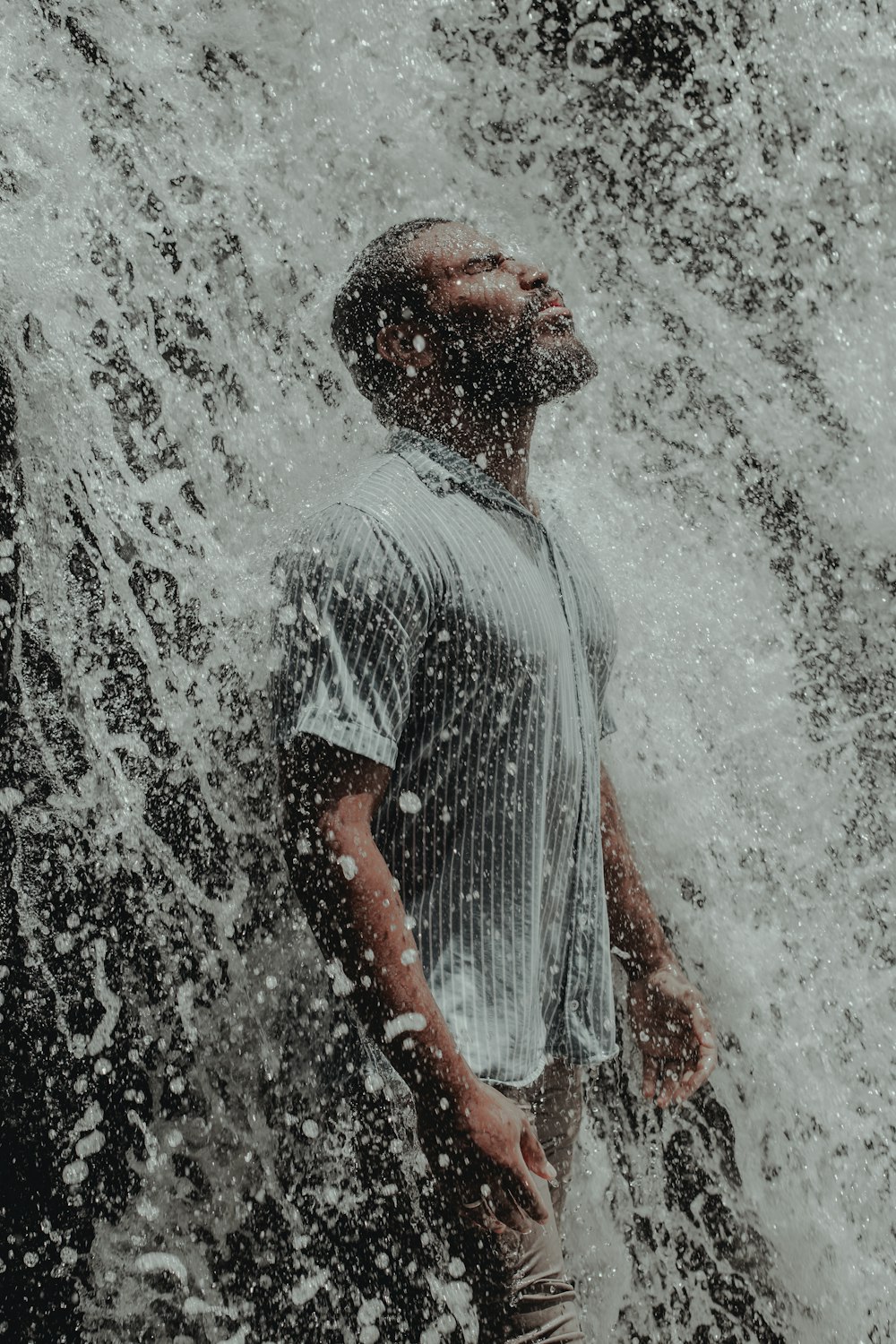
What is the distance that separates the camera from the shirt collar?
1438 millimetres

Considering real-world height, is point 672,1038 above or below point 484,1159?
below

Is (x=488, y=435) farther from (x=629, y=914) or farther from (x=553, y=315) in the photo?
(x=629, y=914)

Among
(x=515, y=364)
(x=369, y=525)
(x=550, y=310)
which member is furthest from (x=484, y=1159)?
(x=550, y=310)

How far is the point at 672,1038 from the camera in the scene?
1529 mm

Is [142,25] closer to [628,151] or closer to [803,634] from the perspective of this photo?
[628,151]

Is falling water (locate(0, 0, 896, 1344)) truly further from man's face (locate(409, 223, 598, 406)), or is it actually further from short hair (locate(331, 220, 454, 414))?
man's face (locate(409, 223, 598, 406))

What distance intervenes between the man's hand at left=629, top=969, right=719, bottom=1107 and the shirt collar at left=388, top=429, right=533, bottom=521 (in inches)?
25.5

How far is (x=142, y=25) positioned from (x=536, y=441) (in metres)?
1.11

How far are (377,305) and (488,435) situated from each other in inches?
9.7

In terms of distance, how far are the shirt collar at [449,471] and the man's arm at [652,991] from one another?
43cm

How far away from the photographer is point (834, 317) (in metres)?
2.64

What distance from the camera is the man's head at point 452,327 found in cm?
154

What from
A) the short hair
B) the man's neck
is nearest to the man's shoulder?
the man's neck

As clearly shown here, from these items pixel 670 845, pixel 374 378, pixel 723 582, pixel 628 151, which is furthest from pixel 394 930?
pixel 628 151
